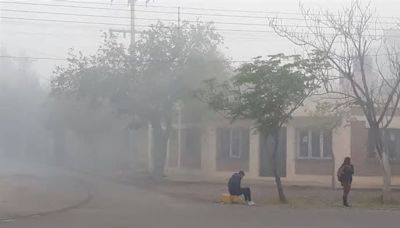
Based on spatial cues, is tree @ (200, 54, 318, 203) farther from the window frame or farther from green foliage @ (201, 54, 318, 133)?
the window frame

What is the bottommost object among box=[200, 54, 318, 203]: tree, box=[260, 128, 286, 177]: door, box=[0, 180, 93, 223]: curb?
box=[0, 180, 93, 223]: curb

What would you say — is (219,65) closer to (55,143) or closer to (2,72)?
(2,72)

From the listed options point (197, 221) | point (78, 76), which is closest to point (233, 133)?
point (78, 76)

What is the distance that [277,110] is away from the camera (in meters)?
21.7

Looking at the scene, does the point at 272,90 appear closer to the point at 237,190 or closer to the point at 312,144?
the point at 237,190

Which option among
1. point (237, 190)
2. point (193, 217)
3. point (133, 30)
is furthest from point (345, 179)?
point (133, 30)

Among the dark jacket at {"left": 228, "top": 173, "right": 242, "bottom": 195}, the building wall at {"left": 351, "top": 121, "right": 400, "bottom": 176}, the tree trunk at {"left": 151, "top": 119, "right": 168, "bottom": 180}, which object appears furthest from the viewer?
the tree trunk at {"left": 151, "top": 119, "right": 168, "bottom": 180}

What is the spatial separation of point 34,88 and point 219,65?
92.3ft

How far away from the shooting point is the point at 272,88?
70.1 ft

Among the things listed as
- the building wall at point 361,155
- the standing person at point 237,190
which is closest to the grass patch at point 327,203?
the standing person at point 237,190

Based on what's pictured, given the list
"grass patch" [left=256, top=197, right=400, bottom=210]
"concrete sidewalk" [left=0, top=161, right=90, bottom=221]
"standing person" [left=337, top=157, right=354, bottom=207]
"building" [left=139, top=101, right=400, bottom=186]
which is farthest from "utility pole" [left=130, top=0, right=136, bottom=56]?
"standing person" [left=337, top=157, right=354, bottom=207]

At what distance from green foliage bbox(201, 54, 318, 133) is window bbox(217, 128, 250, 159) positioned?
10.2 meters

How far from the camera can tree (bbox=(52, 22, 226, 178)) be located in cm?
2925

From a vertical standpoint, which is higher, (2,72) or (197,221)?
(2,72)
